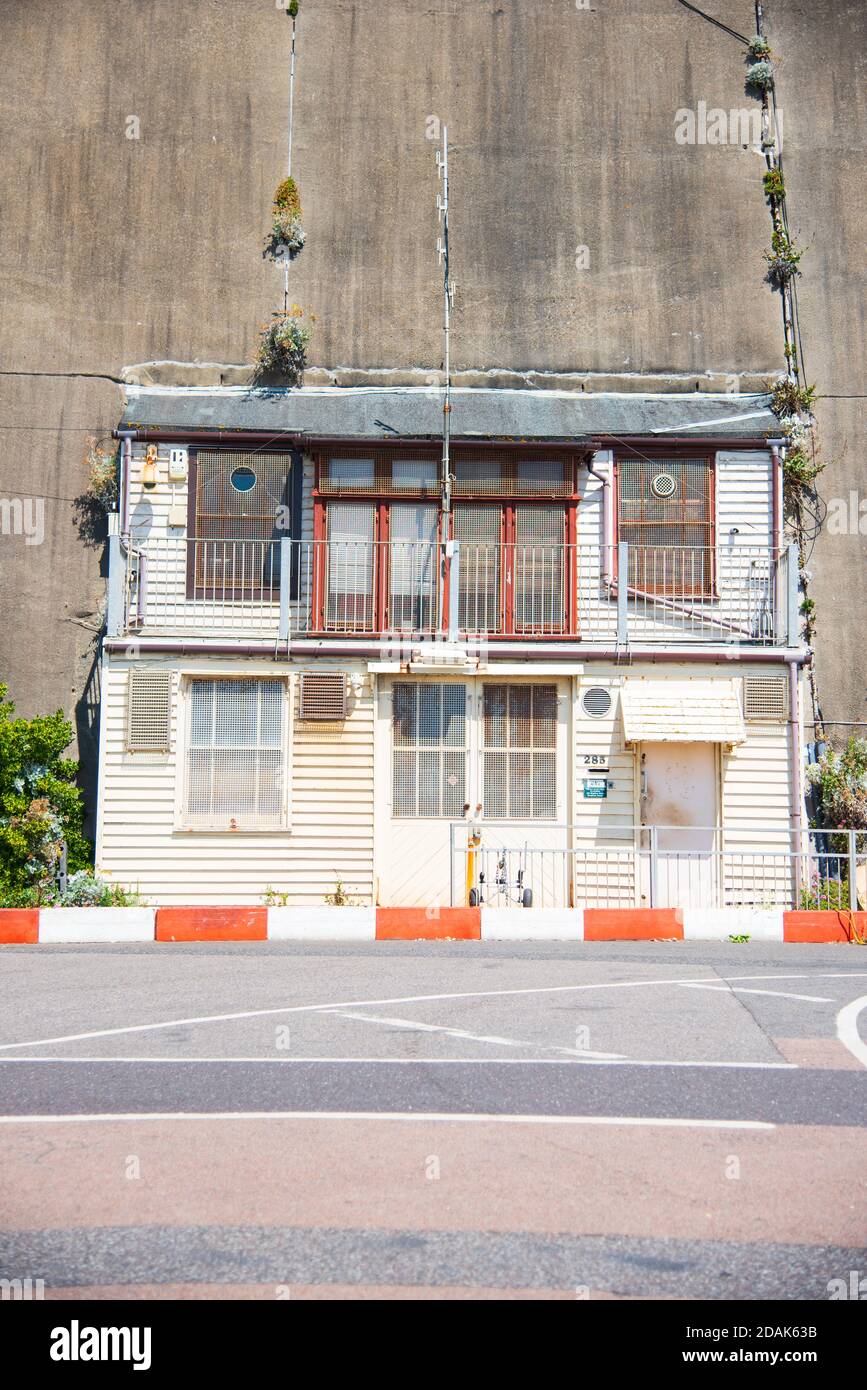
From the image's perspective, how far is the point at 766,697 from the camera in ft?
56.6

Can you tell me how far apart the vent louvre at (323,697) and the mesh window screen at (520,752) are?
2065 mm

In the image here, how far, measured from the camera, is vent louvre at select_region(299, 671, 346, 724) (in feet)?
→ 56.0

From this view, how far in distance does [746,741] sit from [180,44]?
15.0 meters

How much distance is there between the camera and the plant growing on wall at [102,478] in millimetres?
18703

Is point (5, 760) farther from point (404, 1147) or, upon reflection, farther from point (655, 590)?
point (404, 1147)

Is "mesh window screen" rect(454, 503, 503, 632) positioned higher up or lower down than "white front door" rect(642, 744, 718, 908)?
higher up

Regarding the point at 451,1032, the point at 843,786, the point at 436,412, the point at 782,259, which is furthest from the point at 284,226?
the point at 451,1032

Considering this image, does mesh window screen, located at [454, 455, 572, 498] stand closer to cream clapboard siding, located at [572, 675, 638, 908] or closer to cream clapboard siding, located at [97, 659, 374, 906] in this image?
cream clapboard siding, located at [572, 675, 638, 908]

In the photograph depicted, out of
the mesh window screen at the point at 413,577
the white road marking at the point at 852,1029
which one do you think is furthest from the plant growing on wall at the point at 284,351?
the white road marking at the point at 852,1029

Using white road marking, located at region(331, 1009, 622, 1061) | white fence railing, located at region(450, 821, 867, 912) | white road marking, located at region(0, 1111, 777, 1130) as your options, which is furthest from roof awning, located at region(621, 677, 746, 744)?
white road marking, located at region(0, 1111, 777, 1130)

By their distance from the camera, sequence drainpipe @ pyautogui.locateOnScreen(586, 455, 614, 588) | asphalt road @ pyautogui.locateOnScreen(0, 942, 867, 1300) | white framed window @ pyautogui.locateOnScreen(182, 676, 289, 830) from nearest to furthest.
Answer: asphalt road @ pyautogui.locateOnScreen(0, 942, 867, 1300)
white framed window @ pyautogui.locateOnScreen(182, 676, 289, 830)
drainpipe @ pyautogui.locateOnScreen(586, 455, 614, 588)

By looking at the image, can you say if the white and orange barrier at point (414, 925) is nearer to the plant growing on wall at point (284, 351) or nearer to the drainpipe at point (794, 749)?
the drainpipe at point (794, 749)

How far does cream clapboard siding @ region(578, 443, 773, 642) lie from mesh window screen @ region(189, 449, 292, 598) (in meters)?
4.40

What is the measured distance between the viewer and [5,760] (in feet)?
55.1
